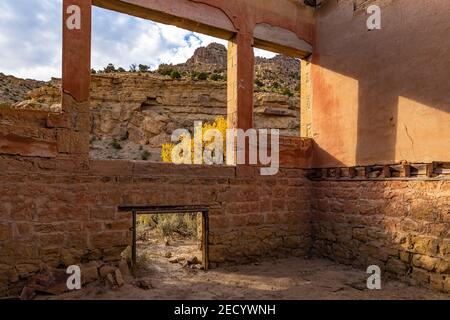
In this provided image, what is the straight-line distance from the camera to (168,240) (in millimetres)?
7316

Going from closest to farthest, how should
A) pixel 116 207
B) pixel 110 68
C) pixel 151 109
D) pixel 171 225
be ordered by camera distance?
pixel 116 207 < pixel 171 225 < pixel 151 109 < pixel 110 68

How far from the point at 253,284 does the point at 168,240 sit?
3.19m

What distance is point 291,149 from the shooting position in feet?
20.2

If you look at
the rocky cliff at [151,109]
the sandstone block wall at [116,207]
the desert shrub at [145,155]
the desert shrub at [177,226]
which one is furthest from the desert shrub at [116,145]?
the sandstone block wall at [116,207]

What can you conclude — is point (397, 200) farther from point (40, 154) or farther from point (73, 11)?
point (73, 11)

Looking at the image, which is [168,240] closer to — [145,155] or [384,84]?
[384,84]

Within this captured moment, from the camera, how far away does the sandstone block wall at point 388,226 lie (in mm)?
4254

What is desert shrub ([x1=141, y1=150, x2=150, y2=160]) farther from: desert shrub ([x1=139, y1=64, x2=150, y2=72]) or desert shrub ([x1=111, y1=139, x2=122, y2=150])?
desert shrub ([x1=139, y1=64, x2=150, y2=72])

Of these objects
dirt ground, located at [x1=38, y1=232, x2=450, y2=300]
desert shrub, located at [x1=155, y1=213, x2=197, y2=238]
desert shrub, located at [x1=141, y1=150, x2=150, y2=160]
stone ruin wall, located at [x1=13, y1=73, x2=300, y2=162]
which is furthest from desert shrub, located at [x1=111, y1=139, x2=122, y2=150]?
dirt ground, located at [x1=38, y1=232, x2=450, y2=300]

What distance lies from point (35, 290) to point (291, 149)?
465 centimetres

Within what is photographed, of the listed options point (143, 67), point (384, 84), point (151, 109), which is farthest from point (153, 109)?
point (384, 84)

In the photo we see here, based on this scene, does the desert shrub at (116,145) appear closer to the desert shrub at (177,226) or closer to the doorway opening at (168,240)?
the doorway opening at (168,240)

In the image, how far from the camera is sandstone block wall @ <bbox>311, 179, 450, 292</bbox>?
14.0 feet

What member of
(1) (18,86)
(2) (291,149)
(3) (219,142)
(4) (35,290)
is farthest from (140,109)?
(4) (35,290)
